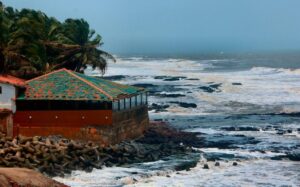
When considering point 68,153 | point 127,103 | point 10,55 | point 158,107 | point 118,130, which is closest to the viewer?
point 68,153

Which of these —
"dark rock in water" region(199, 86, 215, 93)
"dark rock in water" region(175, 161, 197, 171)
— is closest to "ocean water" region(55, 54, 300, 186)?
"dark rock in water" region(199, 86, 215, 93)

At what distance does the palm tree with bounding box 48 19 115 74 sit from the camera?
4044cm

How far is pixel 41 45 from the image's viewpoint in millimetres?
35281

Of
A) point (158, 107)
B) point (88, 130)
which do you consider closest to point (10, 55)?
point (88, 130)

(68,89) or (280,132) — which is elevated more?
(68,89)

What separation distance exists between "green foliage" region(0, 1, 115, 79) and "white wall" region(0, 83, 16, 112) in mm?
4736

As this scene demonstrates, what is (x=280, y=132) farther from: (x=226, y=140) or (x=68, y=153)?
(x=68, y=153)

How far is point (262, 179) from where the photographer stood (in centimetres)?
2392

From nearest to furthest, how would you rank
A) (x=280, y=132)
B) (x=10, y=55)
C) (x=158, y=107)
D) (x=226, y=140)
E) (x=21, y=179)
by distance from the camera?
1. (x=21, y=179)
2. (x=10, y=55)
3. (x=226, y=140)
4. (x=280, y=132)
5. (x=158, y=107)

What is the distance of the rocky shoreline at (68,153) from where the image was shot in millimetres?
24172

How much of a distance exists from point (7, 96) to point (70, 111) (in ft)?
8.94

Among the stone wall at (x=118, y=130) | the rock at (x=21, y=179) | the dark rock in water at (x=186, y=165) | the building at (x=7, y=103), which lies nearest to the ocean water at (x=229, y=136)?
the dark rock in water at (x=186, y=165)

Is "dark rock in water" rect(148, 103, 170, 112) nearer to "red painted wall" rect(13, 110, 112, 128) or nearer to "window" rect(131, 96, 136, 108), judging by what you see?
"window" rect(131, 96, 136, 108)

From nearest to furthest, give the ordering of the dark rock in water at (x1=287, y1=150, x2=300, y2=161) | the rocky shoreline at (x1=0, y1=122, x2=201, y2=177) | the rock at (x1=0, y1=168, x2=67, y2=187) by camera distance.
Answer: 1. the rock at (x1=0, y1=168, x2=67, y2=187)
2. the rocky shoreline at (x1=0, y1=122, x2=201, y2=177)
3. the dark rock in water at (x1=287, y1=150, x2=300, y2=161)
